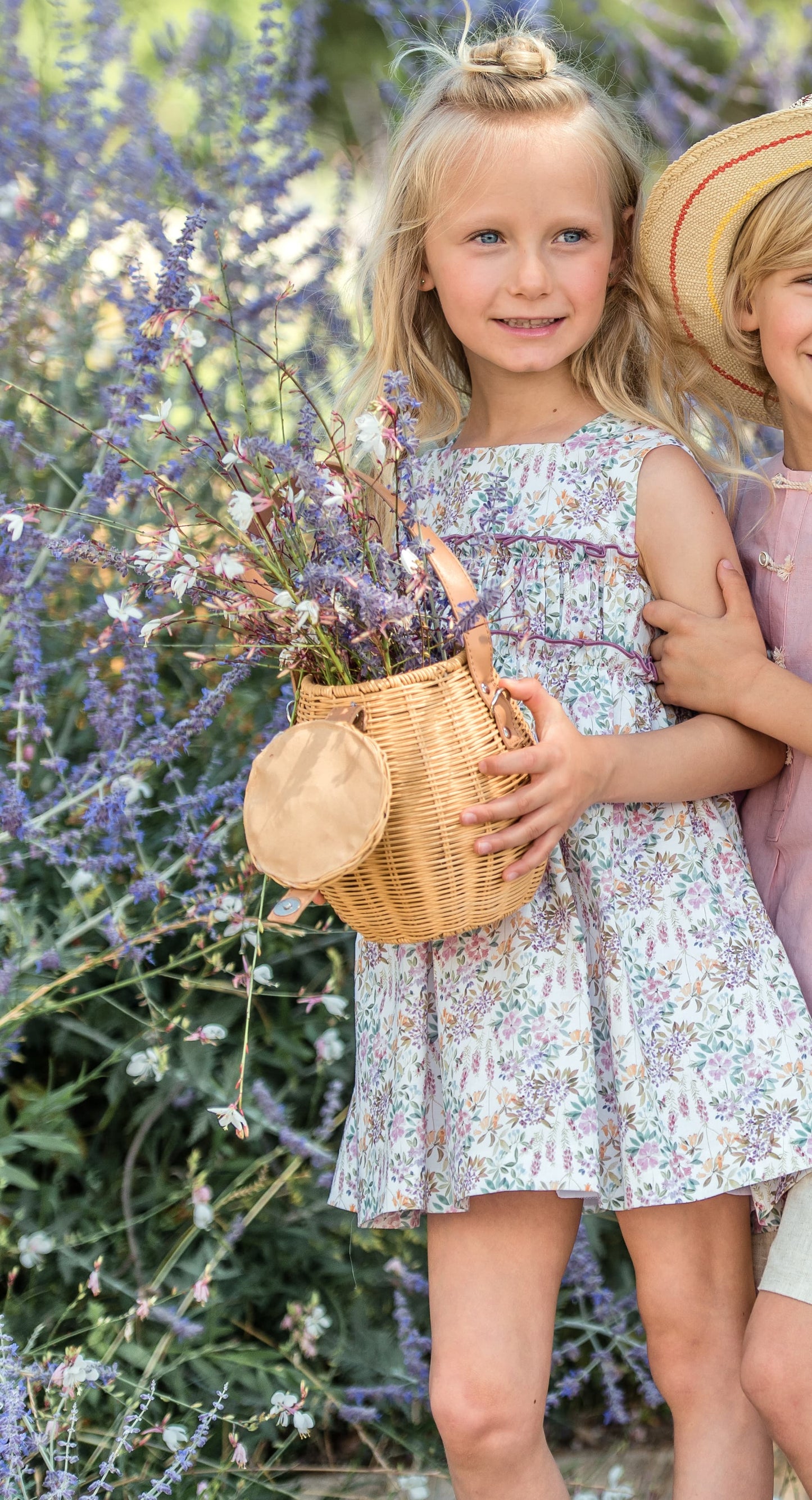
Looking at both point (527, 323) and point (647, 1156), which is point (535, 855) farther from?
point (527, 323)

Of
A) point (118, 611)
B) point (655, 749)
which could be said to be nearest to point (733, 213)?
point (655, 749)

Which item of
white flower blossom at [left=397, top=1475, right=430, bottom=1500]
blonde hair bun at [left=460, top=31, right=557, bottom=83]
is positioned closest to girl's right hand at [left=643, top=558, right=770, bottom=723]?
blonde hair bun at [left=460, top=31, right=557, bottom=83]

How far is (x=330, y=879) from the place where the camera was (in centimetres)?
131

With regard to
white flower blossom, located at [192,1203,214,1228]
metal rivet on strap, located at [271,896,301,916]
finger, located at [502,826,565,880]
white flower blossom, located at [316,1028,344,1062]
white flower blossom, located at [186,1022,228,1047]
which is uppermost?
metal rivet on strap, located at [271,896,301,916]

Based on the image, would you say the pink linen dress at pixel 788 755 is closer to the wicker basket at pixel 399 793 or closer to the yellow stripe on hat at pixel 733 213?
the yellow stripe on hat at pixel 733 213

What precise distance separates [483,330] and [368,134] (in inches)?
83.3

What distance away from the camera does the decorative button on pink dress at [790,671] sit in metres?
1.69

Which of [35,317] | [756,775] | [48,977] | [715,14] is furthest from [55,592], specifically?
[715,14]

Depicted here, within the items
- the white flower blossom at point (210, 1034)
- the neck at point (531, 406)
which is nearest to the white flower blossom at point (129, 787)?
the white flower blossom at point (210, 1034)

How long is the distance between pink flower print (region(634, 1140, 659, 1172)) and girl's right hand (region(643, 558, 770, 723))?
50cm

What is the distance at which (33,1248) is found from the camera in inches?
76.3

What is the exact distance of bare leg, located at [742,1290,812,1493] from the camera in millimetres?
1469

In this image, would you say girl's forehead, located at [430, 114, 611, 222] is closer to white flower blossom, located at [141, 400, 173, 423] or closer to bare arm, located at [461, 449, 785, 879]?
bare arm, located at [461, 449, 785, 879]

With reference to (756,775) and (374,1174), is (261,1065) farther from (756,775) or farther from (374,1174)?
(756,775)
